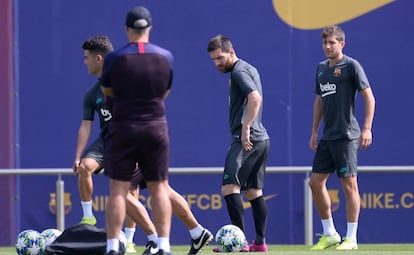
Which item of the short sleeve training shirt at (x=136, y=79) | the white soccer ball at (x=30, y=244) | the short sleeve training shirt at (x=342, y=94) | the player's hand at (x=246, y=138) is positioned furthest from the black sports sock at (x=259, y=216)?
the short sleeve training shirt at (x=136, y=79)

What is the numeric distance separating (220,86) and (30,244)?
4.28 metres

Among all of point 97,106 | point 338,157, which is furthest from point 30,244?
point 338,157

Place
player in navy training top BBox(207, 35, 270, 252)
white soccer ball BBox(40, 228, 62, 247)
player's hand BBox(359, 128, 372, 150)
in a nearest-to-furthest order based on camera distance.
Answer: white soccer ball BBox(40, 228, 62, 247), player in navy training top BBox(207, 35, 270, 252), player's hand BBox(359, 128, 372, 150)

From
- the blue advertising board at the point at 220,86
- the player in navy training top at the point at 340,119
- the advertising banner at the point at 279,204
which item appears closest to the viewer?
the player in navy training top at the point at 340,119

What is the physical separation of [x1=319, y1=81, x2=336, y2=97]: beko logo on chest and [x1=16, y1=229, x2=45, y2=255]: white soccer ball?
3.18 meters

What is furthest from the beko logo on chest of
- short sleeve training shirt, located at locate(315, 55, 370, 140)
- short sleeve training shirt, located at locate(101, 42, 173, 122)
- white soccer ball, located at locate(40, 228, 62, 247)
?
short sleeve training shirt, located at locate(101, 42, 173, 122)

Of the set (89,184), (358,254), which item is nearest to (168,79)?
(358,254)

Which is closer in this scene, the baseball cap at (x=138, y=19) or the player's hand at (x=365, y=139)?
the baseball cap at (x=138, y=19)

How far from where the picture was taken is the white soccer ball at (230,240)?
31.5 ft

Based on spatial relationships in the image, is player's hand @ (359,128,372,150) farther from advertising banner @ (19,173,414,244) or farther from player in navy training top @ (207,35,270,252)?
advertising banner @ (19,173,414,244)

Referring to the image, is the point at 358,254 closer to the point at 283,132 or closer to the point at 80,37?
the point at 283,132

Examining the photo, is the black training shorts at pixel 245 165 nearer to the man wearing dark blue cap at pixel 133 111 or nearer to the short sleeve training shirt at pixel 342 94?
the short sleeve training shirt at pixel 342 94

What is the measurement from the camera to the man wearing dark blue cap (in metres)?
7.60

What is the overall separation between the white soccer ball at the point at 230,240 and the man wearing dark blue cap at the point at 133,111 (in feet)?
6.55
